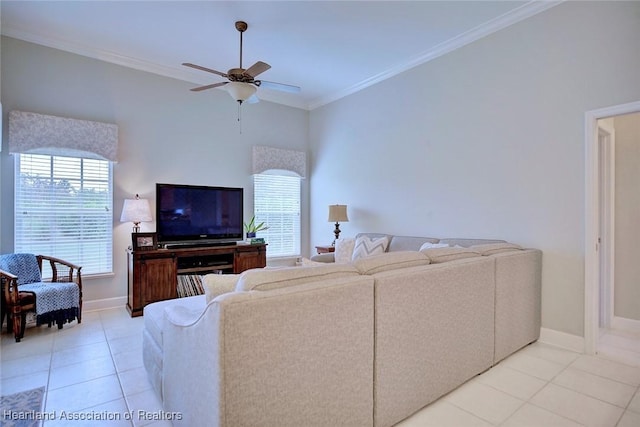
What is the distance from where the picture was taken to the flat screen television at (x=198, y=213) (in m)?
4.25

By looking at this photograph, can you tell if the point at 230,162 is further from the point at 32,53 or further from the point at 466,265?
the point at 466,265

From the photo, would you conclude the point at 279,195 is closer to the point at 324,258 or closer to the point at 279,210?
the point at 279,210

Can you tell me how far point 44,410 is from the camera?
6.50 ft

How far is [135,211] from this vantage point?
3.90 meters

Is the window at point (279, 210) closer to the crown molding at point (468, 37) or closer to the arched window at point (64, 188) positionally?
the crown molding at point (468, 37)

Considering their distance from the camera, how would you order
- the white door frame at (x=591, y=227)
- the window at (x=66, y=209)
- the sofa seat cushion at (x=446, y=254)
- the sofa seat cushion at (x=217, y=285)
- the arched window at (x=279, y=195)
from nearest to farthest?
the sofa seat cushion at (x=217, y=285), the sofa seat cushion at (x=446, y=254), the white door frame at (x=591, y=227), the window at (x=66, y=209), the arched window at (x=279, y=195)

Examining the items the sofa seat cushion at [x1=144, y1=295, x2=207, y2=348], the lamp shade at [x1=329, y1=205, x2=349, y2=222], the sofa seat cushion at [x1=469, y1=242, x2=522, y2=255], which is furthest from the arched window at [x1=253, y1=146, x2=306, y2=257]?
the sofa seat cushion at [x1=469, y1=242, x2=522, y2=255]

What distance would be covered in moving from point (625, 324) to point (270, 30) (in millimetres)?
4877

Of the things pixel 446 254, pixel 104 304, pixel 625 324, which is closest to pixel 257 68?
pixel 446 254

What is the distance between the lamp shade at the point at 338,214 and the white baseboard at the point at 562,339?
2708mm

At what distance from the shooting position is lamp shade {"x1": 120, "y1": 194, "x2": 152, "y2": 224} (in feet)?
12.7

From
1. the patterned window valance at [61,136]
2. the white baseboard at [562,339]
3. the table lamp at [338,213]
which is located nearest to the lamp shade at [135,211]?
the patterned window valance at [61,136]

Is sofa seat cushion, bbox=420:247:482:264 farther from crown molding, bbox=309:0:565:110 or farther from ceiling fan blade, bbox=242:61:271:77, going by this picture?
crown molding, bbox=309:0:565:110

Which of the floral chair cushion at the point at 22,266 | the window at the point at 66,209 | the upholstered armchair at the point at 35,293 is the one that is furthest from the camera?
the window at the point at 66,209
